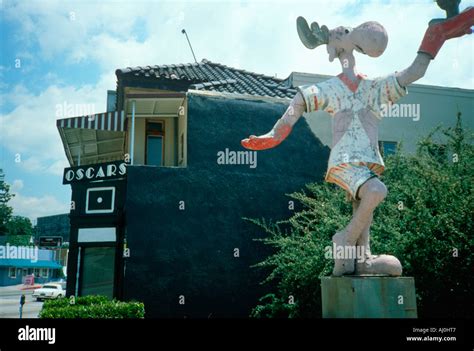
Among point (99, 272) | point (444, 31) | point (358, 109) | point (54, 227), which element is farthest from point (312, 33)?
point (54, 227)

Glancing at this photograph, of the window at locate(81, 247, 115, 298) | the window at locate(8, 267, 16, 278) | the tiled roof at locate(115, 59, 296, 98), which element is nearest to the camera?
the window at locate(81, 247, 115, 298)

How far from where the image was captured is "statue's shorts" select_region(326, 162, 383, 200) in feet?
15.1

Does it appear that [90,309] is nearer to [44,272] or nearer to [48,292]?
[48,292]

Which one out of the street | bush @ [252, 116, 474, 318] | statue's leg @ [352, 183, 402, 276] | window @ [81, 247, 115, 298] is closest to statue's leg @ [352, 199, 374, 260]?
statue's leg @ [352, 183, 402, 276]

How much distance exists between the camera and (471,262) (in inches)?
274

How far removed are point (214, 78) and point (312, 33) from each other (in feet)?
28.0

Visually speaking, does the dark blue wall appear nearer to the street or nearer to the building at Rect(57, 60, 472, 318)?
the building at Rect(57, 60, 472, 318)

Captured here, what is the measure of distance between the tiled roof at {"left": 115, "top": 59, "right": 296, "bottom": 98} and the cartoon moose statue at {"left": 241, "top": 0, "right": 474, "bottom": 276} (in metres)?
6.66

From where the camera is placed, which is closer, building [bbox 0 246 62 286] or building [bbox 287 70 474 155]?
building [bbox 287 70 474 155]

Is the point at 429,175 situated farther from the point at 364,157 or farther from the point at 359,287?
the point at 359,287

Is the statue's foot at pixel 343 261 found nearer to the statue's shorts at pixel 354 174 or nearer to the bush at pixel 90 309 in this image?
the statue's shorts at pixel 354 174

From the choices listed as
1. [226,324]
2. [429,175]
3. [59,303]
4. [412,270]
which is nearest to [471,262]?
[412,270]

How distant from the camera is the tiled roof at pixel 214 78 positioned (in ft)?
39.8

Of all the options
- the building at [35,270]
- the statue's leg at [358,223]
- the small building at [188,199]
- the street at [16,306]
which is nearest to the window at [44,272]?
the building at [35,270]
